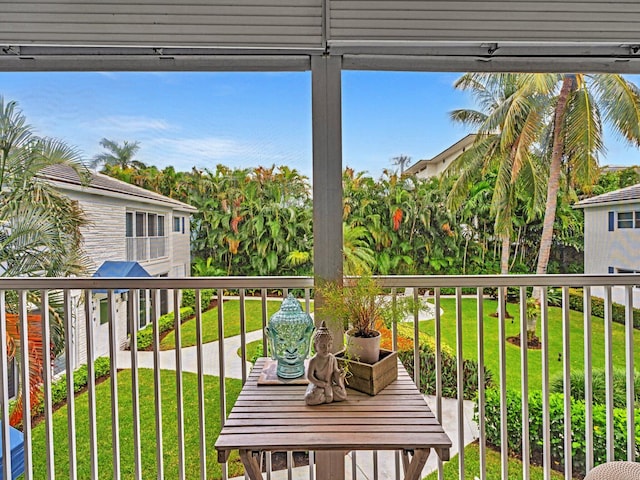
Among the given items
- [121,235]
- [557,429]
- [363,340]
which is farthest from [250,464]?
[557,429]

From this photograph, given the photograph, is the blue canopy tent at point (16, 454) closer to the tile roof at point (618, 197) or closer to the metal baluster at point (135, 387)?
the metal baluster at point (135, 387)

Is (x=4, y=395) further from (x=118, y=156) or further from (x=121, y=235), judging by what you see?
(x=118, y=156)

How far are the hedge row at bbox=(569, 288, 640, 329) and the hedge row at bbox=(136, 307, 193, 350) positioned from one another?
192 centimetres

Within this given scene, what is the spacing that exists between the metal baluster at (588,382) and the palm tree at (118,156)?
2.24 meters

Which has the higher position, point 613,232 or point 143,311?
point 613,232

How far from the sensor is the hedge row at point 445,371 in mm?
1966

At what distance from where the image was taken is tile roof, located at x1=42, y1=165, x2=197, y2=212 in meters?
1.94

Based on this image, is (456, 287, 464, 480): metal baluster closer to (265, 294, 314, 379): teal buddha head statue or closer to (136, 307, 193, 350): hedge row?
(265, 294, 314, 379): teal buddha head statue

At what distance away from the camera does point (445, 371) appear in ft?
6.57

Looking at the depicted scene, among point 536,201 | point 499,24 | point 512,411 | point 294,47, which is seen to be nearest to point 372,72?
point 294,47

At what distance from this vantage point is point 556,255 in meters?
1.99

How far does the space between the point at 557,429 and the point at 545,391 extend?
0.32m

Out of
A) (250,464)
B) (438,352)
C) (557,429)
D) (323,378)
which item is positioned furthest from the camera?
(557,429)

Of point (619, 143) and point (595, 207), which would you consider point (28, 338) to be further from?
point (619, 143)
